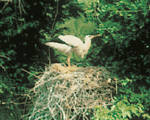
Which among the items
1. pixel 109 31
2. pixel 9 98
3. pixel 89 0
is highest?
pixel 89 0

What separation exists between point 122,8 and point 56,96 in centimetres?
77

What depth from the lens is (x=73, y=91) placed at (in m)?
1.14

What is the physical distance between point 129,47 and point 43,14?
33.2 inches

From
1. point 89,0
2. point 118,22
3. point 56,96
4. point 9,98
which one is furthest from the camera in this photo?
point 9,98

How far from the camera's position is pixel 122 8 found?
1.19 meters

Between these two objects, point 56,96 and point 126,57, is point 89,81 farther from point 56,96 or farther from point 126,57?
point 126,57

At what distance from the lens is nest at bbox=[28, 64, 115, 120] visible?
1161 mm

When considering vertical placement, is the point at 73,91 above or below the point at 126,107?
above

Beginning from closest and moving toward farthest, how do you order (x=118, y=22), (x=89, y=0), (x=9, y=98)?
(x=118, y=22)
(x=89, y=0)
(x=9, y=98)

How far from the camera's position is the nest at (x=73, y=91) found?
116 centimetres

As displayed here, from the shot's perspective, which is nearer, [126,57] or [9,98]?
[126,57]

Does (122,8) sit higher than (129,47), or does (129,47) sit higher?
(122,8)

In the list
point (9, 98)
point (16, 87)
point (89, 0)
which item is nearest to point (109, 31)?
point (89, 0)

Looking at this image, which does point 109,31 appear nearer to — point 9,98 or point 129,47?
point 129,47
